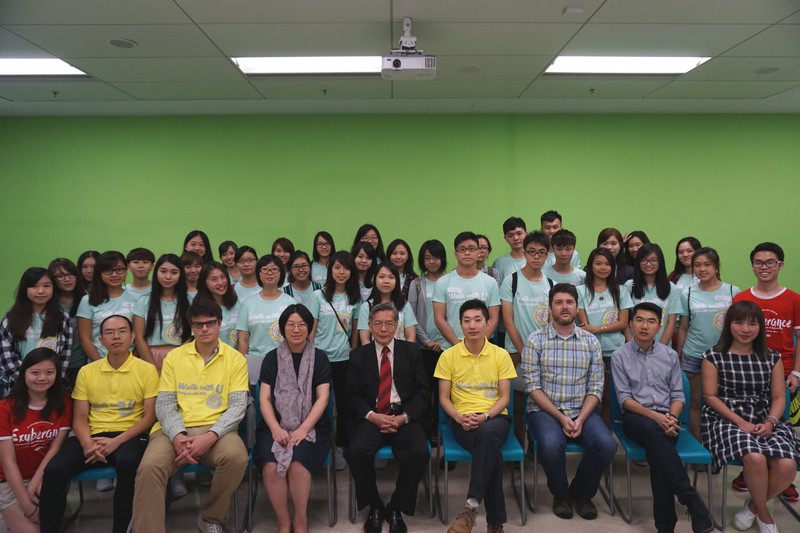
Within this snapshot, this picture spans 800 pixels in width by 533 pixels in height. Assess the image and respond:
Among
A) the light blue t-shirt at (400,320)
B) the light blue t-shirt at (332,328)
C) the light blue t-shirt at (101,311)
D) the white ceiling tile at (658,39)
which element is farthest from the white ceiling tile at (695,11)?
the light blue t-shirt at (101,311)

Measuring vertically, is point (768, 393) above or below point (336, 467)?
above

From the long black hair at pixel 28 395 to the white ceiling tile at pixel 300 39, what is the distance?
232 centimetres

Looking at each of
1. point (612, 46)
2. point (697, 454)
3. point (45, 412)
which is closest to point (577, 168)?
point (612, 46)

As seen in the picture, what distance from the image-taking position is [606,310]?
3943 millimetres

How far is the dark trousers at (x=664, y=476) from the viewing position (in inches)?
122

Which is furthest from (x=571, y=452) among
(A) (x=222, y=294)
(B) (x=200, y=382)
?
(A) (x=222, y=294)

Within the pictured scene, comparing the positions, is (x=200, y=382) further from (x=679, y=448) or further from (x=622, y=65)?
(x=622, y=65)

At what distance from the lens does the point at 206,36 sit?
3.82 meters

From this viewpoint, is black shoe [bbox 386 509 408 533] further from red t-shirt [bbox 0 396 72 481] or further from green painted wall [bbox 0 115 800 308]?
green painted wall [bbox 0 115 800 308]

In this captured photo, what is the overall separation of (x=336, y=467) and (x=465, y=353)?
1396mm

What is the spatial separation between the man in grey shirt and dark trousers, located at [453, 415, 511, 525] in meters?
0.88

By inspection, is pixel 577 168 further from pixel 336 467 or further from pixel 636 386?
pixel 336 467

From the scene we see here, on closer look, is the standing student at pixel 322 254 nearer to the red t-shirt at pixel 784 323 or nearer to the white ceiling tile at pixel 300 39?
the white ceiling tile at pixel 300 39

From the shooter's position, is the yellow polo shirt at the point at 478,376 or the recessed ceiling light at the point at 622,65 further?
the recessed ceiling light at the point at 622,65
